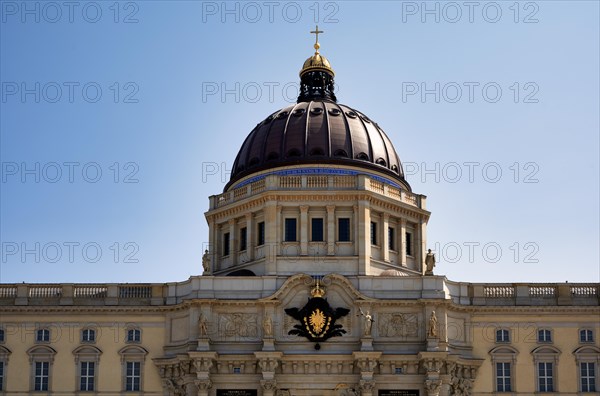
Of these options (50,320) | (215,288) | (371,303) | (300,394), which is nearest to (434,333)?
(371,303)

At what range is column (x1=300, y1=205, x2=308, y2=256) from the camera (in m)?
78.1

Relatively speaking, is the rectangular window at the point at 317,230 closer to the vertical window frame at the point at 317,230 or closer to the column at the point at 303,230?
the vertical window frame at the point at 317,230

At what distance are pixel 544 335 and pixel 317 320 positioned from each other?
14.7m

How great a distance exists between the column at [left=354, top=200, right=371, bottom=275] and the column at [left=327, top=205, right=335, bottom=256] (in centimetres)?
161

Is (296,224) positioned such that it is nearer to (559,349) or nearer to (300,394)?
(300,394)

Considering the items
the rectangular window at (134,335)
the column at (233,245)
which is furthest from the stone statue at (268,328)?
the column at (233,245)

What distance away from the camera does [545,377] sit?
73938mm

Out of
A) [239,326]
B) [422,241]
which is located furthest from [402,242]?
[239,326]

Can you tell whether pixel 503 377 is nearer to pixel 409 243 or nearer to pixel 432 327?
pixel 432 327

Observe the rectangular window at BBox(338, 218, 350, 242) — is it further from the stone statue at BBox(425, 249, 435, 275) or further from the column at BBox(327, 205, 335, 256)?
the stone statue at BBox(425, 249, 435, 275)

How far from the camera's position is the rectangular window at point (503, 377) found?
73.8 metres

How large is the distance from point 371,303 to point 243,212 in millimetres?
12842

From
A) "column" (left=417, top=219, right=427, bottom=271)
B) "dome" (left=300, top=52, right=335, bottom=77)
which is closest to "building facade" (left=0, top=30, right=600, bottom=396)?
"column" (left=417, top=219, right=427, bottom=271)

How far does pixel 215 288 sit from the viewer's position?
2918 inches
